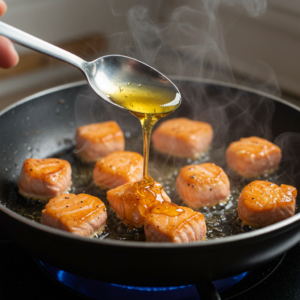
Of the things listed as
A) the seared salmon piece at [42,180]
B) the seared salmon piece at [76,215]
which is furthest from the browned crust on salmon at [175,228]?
the seared salmon piece at [42,180]

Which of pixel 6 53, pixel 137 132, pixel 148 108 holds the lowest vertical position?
pixel 137 132

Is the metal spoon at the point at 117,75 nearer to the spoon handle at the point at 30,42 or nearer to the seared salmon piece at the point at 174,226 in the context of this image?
the spoon handle at the point at 30,42

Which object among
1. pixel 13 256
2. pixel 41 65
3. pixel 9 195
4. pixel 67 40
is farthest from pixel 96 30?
pixel 13 256

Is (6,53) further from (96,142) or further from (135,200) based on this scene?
(96,142)

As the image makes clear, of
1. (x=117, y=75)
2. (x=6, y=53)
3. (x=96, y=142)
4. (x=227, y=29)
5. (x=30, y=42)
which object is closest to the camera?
(x=6, y=53)

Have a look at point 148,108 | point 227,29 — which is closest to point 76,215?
point 148,108

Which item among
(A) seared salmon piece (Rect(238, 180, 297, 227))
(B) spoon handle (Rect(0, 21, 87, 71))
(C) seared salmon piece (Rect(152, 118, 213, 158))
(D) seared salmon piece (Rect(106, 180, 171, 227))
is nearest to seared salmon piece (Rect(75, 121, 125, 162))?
(C) seared salmon piece (Rect(152, 118, 213, 158))

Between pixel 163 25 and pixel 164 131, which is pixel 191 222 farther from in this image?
pixel 163 25
